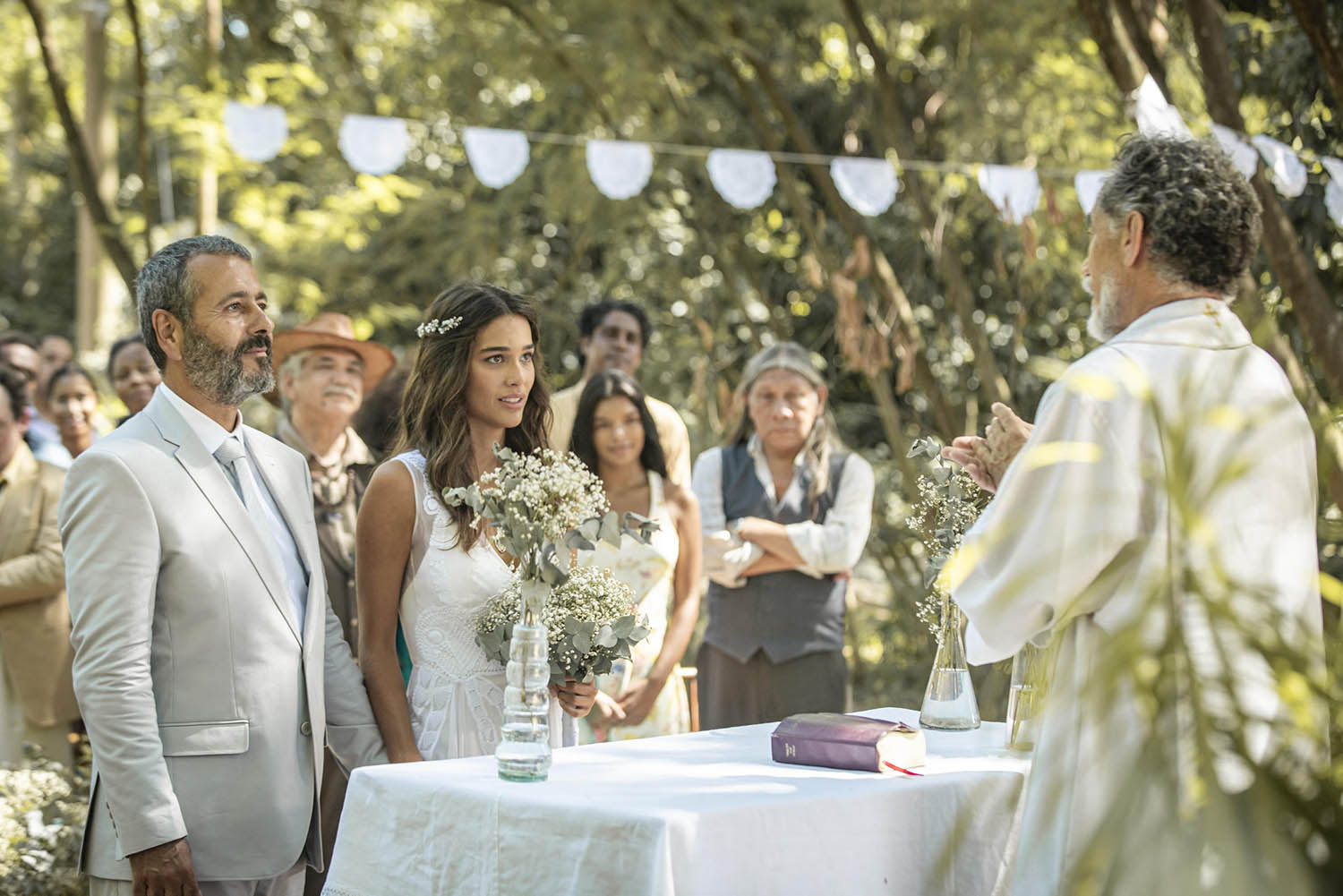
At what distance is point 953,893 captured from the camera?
2.42 metres

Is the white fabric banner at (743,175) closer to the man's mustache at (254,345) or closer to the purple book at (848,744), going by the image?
the man's mustache at (254,345)

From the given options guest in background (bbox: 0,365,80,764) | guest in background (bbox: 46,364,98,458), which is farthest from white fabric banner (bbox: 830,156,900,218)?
guest in background (bbox: 0,365,80,764)

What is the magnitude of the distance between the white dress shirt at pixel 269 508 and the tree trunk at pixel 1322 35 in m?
3.81

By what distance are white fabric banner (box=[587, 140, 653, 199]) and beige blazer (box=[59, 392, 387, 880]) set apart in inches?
→ 179

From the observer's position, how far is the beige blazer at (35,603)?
15.9 feet

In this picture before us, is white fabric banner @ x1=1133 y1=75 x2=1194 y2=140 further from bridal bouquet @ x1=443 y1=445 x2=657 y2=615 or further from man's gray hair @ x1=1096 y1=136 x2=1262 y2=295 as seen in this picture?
bridal bouquet @ x1=443 y1=445 x2=657 y2=615

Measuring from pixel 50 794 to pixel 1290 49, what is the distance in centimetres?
578

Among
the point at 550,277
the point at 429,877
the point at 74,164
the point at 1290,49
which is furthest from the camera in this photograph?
the point at 550,277

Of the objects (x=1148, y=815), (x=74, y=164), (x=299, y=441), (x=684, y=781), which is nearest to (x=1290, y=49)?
(x=299, y=441)

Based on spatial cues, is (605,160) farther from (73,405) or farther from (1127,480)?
(1127,480)

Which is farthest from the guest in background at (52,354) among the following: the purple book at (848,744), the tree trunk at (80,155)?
the purple book at (848,744)

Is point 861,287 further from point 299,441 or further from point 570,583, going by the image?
point 570,583

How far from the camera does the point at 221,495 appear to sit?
2.75 meters

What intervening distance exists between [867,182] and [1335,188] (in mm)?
2379
